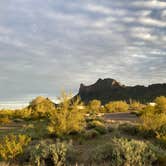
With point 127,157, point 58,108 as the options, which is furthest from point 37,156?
point 58,108

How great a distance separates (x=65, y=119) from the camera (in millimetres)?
25016

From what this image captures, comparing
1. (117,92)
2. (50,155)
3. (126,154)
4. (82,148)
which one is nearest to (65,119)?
(82,148)

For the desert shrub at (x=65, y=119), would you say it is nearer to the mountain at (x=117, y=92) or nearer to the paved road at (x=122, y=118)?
the paved road at (x=122, y=118)

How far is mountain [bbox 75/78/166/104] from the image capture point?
360 ft

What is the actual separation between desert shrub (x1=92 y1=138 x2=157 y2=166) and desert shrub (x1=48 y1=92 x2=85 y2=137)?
9511mm

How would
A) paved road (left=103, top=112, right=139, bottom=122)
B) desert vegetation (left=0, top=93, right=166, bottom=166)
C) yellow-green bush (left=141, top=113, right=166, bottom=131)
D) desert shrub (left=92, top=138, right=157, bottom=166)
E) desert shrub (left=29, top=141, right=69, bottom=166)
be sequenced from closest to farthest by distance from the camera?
desert shrub (left=92, top=138, right=157, bottom=166), desert vegetation (left=0, top=93, right=166, bottom=166), desert shrub (left=29, top=141, right=69, bottom=166), yellow-green bush (left=141, top=113, right=166, bottom=131), paved road (left=103, top=112, right=139, bottom=122)

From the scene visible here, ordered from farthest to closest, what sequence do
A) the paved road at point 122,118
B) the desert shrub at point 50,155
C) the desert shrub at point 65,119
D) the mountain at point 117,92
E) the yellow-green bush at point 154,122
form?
1. the mountain at point 117,92
2. the paved road at point 122,118
3. the desert shrub at point 65,119
4. the yellow-green bush at point 154,122
5. the desert shrub at point 50,155

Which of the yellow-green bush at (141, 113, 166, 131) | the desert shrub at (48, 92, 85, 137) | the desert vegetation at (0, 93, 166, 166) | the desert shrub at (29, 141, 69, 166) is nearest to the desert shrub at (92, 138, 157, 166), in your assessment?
the desert vegetation at (0, 93, 166, 166)

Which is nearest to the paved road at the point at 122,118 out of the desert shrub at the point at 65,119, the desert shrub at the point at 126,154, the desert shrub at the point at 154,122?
the desert shrub at the point at 65,119

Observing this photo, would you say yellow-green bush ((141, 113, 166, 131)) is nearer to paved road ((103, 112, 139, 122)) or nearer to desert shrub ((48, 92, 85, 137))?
desert shrub ((48, 92, 85, 137))

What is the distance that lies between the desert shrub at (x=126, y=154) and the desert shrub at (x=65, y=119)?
374 inches

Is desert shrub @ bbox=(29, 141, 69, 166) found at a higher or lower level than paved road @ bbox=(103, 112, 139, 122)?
lower

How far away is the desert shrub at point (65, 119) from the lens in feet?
80.3

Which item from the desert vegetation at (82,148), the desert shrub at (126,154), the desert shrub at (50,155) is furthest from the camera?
the desert shrub at (50,155)
